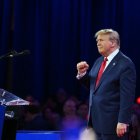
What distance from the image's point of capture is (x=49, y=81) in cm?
764

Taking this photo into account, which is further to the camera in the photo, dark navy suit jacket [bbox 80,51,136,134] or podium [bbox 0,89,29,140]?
dark navy suit jacket [bbox 80,51,136,134]

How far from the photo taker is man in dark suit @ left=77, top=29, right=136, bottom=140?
3.15m

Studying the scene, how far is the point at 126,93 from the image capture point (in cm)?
315

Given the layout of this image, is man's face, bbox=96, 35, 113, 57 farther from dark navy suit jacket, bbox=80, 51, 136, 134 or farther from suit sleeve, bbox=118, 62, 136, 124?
suit sleeve, bbox=118, 62, 136, 124

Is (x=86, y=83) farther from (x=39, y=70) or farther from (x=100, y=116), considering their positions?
(x=39, y=70)

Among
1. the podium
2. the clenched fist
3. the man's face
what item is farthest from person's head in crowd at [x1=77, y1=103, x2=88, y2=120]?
the podium

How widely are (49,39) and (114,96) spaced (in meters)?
4.48

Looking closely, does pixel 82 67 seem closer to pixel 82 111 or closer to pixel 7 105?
pixel 7 105

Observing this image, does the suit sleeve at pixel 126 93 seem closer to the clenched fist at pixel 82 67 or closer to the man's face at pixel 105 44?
the man's face at pixel 105 44

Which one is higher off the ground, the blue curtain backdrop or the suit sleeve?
the blue curtain backdrop

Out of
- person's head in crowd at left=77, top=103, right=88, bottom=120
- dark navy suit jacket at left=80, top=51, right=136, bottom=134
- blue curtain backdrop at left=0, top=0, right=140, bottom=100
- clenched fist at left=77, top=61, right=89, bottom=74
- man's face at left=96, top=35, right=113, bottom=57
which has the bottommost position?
person's head in crowd at left=77, top=103, right=88, bottom=120

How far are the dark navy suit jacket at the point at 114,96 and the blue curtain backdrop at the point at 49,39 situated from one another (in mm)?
4182

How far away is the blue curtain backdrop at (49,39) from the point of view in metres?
7.53

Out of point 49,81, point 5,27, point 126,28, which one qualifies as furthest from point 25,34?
point 126,28
